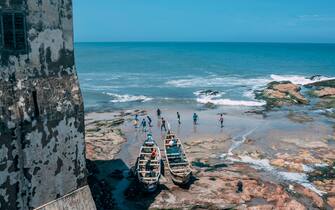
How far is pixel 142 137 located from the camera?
1318 inches

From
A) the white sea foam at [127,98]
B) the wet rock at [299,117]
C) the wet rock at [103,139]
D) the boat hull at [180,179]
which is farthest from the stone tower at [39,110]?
the white sea foam at [127,98]

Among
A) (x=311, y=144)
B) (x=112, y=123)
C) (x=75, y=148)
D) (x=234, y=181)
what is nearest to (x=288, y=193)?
(x=234, y=181)

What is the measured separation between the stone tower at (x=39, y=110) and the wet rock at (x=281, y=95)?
35075 mm

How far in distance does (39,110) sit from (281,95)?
142 feet

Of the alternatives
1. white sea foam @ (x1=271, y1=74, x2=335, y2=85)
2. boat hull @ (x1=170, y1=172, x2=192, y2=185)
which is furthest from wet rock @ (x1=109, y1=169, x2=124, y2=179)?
white sea foam @ (x1=271, y1=74, x2=335, y2=85)

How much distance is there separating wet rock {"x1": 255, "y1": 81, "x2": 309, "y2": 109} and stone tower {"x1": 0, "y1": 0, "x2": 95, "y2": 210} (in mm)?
35075

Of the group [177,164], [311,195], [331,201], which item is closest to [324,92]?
[311,195]

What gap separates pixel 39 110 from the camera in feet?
43.4

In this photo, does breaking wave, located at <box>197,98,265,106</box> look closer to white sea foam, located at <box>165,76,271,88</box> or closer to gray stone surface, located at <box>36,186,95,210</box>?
white sea foam, located at <box>165,76,271,88</box>

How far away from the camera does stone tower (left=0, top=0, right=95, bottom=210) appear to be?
12406 millimetres

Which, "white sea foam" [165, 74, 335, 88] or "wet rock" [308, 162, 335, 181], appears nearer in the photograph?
"wet rock" [308, 162, 335, 181]

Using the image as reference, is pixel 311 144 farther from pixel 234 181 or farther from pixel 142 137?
pixel 142 137

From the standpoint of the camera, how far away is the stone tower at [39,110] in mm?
12406

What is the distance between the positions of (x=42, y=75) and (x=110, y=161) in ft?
48.3
